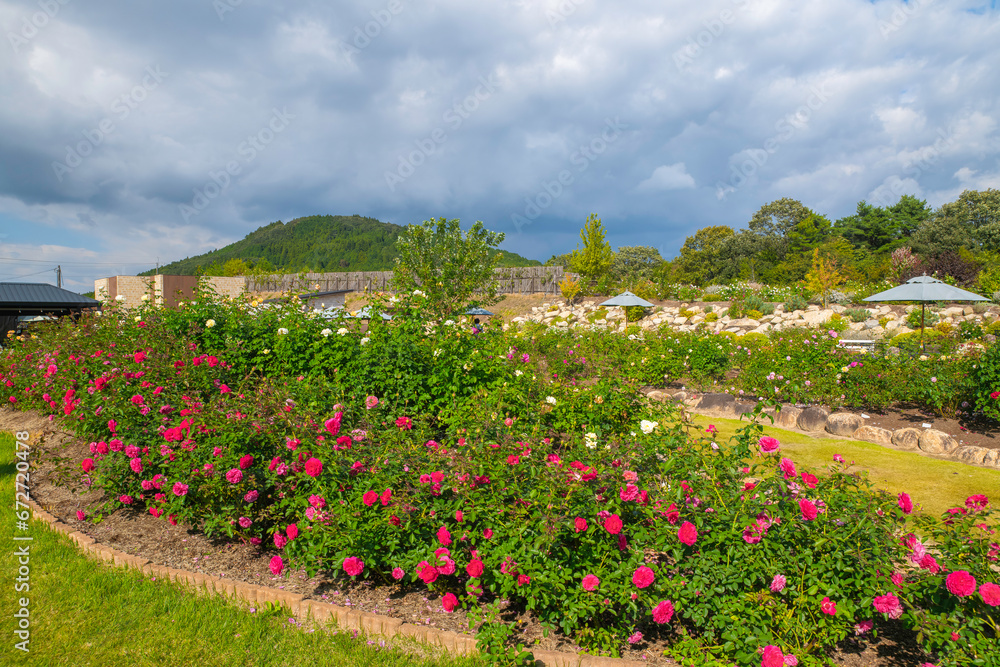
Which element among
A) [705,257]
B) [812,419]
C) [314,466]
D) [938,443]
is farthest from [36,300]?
[705,257]

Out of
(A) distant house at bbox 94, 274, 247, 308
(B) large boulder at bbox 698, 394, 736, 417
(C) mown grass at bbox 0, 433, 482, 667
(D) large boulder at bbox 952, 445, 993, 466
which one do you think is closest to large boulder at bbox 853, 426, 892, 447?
(D) large boulder at bbox 952, 445, 993, 466

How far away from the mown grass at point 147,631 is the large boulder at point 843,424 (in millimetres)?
5564

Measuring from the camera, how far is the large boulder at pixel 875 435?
213 inches

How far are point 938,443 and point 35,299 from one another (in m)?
22.6

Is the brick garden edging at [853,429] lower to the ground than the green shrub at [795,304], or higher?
lower

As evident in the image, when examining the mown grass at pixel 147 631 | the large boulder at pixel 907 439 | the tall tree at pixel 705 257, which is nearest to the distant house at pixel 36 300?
the mown grass at pixel 147 631

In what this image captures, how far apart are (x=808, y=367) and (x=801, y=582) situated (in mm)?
6113

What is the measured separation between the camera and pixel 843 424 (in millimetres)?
5805

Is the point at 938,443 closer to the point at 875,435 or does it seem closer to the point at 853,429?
the point at 875,435

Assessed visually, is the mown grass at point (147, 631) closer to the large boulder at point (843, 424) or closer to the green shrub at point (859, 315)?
the large boulder at point (843, 424)

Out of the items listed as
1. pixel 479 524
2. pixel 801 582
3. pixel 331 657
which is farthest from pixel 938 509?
pixel 331 657

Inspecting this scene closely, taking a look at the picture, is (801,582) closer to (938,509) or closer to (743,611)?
(743,611)

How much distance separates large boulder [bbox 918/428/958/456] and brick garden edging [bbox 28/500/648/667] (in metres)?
4.93

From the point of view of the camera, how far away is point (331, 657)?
209cm
